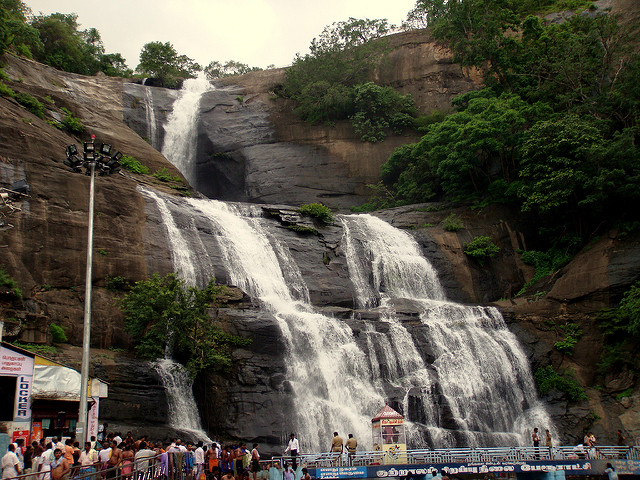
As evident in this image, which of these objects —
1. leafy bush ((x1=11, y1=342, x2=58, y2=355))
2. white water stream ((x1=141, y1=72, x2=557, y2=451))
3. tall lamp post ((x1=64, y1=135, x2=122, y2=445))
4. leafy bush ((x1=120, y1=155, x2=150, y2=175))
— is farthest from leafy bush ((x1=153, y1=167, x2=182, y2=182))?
leafy bush ((x1=11, y1=342, x2=58, y2=355))

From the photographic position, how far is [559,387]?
103ft

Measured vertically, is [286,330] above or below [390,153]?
below

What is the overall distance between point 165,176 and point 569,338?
27.8 metres

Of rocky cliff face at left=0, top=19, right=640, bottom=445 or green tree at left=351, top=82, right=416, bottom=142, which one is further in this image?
green tree at left=351, top=82, right=416, bottom=142

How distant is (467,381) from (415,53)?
43305 millimetres

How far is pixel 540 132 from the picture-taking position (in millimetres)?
40500

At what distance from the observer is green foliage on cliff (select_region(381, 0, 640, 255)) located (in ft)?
125

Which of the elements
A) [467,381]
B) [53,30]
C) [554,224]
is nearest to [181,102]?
[53,30]

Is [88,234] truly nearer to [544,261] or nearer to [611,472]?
[611,472]

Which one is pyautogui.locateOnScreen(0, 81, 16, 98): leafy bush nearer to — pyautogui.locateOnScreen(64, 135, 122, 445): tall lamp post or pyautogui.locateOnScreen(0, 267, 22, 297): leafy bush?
pyautogui.locateOnScreen(0, 267, 22, 297): leafy bush

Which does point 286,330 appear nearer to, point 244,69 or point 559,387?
point 559,387

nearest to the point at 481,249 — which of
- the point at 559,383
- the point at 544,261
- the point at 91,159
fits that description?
the point at 544,261

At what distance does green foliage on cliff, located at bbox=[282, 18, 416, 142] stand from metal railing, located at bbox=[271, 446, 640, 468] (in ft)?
125

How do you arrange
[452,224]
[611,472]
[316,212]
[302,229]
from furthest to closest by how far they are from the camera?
1. [452,224]
2. [316,212]
3. [302,229]
4. [611,472]
